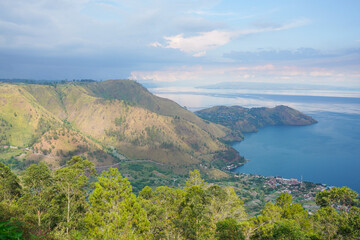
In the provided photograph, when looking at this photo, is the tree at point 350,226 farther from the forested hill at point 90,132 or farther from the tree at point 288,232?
the forested hill at point 90,132

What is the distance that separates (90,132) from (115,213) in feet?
474

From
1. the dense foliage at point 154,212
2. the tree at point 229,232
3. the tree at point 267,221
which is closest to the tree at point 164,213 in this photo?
the dense foliage at point 154,212

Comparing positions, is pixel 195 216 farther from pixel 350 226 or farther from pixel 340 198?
pixel 340 198

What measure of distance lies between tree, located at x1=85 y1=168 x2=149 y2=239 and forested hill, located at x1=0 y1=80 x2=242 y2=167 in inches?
3918

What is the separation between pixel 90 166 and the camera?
25.7 m

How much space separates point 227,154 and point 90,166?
124 m

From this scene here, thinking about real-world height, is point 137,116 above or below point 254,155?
above

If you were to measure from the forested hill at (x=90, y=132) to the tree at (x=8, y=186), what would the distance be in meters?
85.6

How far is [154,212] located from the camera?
66.1 feet

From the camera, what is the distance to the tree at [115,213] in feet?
43.7

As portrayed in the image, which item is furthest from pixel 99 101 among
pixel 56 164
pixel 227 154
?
pixel 227 154

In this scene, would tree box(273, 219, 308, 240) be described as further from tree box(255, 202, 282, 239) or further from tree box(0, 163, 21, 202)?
tree box(0, 163, 21, 202)

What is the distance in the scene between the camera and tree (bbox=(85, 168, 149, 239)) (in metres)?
13.3

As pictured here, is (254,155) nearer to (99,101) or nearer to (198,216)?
(99,101)
